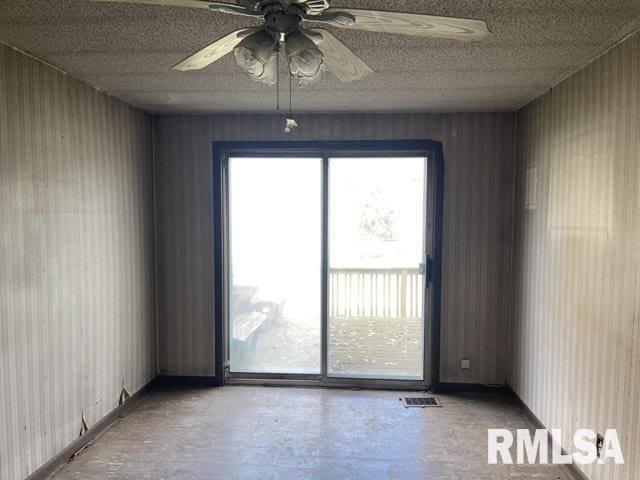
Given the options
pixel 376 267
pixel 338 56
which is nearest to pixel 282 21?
pixel 338 56

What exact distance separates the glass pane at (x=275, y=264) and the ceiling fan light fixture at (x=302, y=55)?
7.72 feet

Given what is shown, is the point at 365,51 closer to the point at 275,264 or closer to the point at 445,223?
the point at 445,223

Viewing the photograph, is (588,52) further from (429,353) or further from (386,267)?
(429,353)

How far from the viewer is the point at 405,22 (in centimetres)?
135

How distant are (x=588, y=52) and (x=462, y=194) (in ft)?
5.09

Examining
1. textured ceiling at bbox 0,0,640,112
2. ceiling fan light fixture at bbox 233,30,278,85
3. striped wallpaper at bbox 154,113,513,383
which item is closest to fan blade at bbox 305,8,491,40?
ceiling fan light fixture at bbox 233,30,278,85

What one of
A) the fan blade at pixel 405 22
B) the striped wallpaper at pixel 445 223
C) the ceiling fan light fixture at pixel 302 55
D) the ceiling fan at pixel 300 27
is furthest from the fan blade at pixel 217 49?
the striped wallpaper at pixel 445 223

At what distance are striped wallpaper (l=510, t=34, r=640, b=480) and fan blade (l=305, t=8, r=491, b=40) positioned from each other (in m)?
1.17

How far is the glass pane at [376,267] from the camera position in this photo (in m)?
3.79

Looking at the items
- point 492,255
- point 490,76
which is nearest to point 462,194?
point 492,255

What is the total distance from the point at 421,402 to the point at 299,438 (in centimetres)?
116

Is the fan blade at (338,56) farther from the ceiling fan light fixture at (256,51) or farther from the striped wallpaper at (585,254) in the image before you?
the striped wallpaper at (585,254)

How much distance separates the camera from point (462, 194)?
3662 mm

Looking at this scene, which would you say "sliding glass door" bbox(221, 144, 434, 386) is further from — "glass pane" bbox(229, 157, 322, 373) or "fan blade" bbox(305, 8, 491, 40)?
"fan blade" bbox(305, 8, 491, 40)
